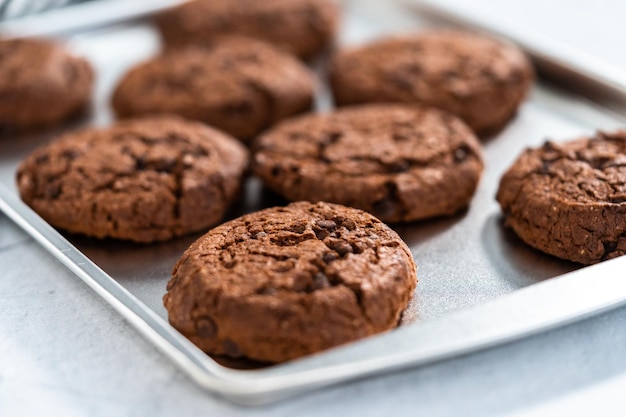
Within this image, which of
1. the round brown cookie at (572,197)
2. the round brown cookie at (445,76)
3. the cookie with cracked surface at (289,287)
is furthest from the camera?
the round brown cookie at (445,76)

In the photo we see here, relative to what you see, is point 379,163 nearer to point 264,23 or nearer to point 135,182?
point 135,182

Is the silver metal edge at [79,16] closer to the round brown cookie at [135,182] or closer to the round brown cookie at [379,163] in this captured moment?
the round brown cookie at [135,182]

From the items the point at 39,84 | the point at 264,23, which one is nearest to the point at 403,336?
the point at 39,84

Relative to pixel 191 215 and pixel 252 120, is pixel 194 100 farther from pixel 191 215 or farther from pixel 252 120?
pixel 191 215

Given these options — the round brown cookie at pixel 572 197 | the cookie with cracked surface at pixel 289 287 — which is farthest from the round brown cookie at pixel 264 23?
the cookie with cracked surface at pixel 289 287

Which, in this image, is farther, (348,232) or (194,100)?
(194,100)

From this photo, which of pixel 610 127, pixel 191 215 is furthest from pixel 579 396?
pixel 610 127
